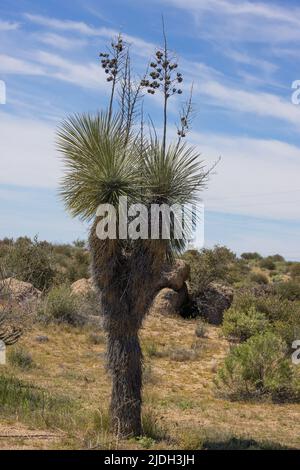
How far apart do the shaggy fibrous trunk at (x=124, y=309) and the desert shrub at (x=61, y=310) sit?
11.3 m

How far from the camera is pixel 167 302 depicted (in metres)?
22.3

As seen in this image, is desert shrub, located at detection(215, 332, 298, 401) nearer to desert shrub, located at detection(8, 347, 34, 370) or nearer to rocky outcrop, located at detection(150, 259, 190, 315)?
desert shrub, located at detection(8, 347, 34, 370)

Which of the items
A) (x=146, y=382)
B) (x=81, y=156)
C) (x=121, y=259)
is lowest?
(x=146, y=382)

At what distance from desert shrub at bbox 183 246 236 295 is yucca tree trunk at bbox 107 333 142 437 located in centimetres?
1561

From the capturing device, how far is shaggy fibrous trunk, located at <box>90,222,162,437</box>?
26.1 ft

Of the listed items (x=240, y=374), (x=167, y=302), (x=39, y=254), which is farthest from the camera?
(x=39, y=254)

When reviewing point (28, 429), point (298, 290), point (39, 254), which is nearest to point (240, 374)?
point (28, 429)

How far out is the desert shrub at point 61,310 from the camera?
63.6 feet

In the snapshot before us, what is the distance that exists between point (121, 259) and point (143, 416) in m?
2.20

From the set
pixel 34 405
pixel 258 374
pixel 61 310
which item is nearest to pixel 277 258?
pixel 61 310

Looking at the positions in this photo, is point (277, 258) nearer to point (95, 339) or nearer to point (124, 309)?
point (95, 339)

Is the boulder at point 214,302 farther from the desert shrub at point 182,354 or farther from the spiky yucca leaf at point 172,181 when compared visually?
the spiky yucca leaf at point 172,181
